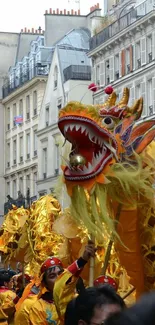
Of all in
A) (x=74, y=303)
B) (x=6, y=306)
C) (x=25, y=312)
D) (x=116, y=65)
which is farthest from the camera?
(x=116, y=65)

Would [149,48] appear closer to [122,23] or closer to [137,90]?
[137,90]

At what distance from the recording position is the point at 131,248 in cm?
687

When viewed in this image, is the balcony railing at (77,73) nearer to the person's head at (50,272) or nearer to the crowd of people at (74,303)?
the crowd of people at (74,303)

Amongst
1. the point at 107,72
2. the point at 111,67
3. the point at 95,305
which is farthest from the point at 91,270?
the point at 107,72

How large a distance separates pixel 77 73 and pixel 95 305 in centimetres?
4608

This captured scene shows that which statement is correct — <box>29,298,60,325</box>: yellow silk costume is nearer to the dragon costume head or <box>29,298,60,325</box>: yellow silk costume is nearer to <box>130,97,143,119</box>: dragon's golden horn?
the dragon costume head

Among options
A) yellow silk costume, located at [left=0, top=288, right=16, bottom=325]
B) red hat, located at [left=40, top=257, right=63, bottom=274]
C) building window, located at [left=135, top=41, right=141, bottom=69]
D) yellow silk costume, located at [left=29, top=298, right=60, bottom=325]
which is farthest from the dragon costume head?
building window, located at [left=135, top=41, right=141, bottom=69]

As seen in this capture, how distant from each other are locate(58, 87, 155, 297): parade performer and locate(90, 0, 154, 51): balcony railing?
114 ft

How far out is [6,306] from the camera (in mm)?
10352

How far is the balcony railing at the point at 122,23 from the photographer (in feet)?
138

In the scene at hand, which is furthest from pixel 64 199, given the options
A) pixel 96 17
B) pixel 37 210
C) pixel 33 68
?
pixel 33 68

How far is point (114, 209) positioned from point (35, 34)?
6103cm

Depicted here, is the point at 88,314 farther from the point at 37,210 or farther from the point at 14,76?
the point at 14,76

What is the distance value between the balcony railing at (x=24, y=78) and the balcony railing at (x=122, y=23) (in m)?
10.2
